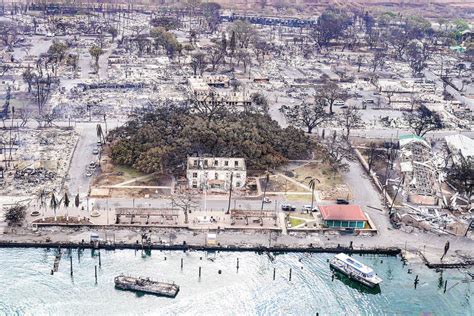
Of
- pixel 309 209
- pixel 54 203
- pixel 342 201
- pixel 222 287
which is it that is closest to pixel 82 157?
pixel 54 203

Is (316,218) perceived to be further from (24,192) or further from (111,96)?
(111,96)

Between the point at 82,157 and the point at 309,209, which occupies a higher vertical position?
the point at 82,157

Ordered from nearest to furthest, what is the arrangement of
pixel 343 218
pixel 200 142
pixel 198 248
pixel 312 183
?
pixel 198 248 → pixel 343 218 → pixel 312 183 → pixel 200 142

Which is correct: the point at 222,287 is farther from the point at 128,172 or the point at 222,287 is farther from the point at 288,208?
the point at 128,172

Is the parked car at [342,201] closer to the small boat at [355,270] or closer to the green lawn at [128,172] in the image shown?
the small boat at [355,270]

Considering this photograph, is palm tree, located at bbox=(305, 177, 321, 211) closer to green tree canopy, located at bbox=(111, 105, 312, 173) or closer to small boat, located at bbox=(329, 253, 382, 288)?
green tree canopy, located at bbox=(111, 105, 312, 173)

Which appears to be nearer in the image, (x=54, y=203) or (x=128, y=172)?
(x=54, y=203)

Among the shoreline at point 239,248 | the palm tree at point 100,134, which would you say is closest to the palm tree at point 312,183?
the shoreline at point 239,248
